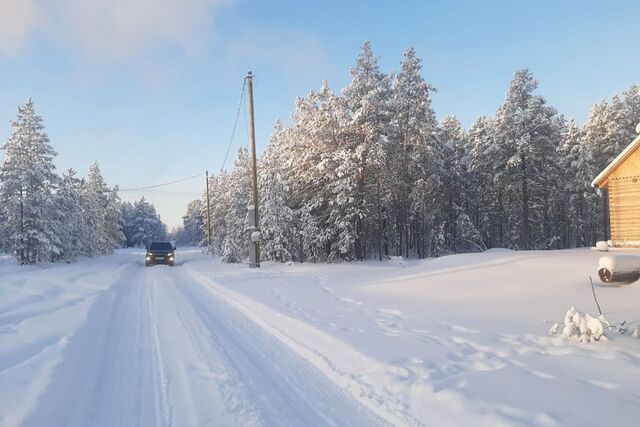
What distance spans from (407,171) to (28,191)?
28.9 metres

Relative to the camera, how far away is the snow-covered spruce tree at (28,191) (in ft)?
111

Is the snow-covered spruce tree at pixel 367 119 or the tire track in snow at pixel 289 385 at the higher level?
the snow-covered spruce tree at pixel 367 119

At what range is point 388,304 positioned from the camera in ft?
36.7

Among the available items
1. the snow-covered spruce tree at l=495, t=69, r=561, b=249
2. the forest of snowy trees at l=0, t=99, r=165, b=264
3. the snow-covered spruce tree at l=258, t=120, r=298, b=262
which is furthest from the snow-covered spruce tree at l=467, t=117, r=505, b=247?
the forest of snowy trees at l=0, t=99, r=165, b=264

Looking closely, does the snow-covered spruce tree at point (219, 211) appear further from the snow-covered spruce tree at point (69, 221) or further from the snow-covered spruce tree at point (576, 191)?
the snow-covered spruce tree at point (576, 191)

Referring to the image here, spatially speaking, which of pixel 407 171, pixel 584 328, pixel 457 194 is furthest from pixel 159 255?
pixel 584 328

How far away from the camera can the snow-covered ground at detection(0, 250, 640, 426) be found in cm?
459

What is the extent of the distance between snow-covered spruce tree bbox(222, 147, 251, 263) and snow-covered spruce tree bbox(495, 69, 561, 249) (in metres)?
21.1

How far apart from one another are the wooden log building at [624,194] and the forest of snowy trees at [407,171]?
10.8 m

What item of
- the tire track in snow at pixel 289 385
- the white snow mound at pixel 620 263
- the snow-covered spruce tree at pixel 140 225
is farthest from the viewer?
the snow-covered spruce tree at pixel 140 225

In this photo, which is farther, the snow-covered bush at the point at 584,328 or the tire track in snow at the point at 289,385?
the snow-covered bush at the point at 584,328

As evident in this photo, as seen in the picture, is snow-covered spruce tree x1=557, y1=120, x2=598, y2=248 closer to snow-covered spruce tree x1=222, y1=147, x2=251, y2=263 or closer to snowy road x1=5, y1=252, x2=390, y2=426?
snow-covered spruce tree x1=222, y1=147, x2=251, y2=263

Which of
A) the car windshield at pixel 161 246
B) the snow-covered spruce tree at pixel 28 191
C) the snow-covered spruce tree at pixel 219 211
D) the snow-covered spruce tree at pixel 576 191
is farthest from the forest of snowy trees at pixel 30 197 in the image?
the snow-covered spruce tree at pixel 576 191

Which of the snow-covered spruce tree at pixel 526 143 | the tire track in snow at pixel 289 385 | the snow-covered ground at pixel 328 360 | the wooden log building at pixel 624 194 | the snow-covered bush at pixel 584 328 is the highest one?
the snow-covered spruce tree at pixel 526 143
